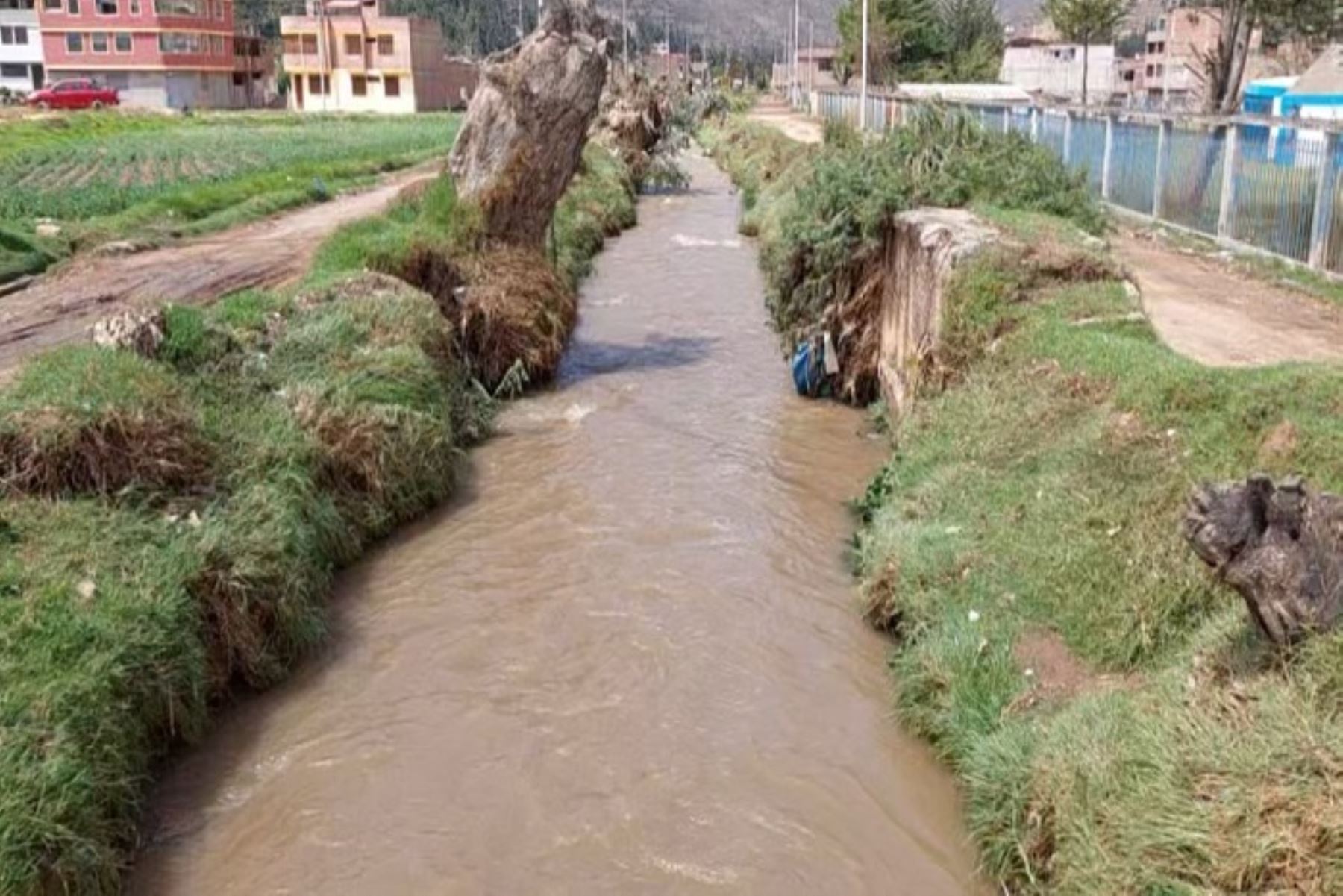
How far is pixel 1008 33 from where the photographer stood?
10394cm

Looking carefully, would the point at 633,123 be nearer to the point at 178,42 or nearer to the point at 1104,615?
the point at 1104,615

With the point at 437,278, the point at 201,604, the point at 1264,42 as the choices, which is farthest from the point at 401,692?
the point at 1264,42

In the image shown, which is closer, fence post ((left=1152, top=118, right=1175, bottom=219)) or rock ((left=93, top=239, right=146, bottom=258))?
rock ((left=93, top=239, right=146, bottom=258))

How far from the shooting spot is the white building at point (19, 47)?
7975 centimetres

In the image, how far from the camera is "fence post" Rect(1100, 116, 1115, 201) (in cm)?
2150

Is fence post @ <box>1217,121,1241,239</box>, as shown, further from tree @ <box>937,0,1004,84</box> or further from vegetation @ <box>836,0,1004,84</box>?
tree @ <box>937,0,1004,84</box>

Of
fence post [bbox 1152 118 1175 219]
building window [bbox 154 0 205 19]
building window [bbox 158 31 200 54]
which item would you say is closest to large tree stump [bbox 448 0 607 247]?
fence post [bbox 1152 118 1175 219]

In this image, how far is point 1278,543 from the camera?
4.69 m

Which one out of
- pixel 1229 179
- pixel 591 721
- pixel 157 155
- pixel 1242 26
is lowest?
pixel 591 721

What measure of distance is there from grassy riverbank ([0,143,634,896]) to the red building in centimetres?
7152

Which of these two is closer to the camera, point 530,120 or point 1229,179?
point 530,120

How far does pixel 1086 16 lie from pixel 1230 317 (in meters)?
35.8

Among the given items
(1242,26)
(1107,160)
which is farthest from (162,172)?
(1242,26)

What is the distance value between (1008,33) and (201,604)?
4200 inches
